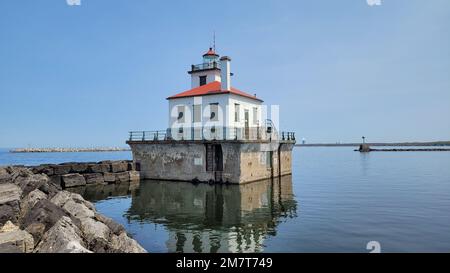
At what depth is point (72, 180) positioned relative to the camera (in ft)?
83.0

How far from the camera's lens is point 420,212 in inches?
620

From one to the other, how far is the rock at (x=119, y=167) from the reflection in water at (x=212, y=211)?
12.1 feet

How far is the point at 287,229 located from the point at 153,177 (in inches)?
694

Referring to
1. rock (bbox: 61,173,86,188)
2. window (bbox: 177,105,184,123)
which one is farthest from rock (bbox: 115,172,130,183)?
window (bbox: 177,105,184,123)

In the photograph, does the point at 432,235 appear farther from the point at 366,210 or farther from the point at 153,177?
the point at 153,177

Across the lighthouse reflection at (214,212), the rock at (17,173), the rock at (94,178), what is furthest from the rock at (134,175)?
the rock at (17,173)

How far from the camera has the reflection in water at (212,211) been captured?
1136 cm

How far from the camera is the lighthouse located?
24484 millimetres

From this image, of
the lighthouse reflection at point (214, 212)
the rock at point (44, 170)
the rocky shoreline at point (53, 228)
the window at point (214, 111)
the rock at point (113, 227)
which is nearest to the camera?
the rocky shoreline at point (53, 228)

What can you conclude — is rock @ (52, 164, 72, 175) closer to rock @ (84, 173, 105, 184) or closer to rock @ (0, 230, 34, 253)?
rock @ (84, 173, 105, 184)

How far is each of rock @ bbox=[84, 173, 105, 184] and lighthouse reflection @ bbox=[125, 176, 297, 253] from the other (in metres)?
3.76

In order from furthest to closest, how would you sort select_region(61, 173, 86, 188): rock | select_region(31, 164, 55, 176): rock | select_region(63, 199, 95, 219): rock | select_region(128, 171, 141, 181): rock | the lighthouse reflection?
select_region(128, 171, 141, 181): rock → select_region(31, 164, 55, 176): rock → select_region(61, 173, 86, 188): rock → the lighthouse reflection → select_region(63, 199, 95, 219): rock

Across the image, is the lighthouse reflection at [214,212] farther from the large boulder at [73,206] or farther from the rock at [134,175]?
the large boulder at [73,206]
